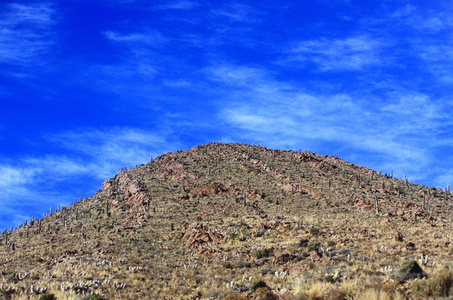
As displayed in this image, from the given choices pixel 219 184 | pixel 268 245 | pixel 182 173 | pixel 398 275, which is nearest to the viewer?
pixel 398 275

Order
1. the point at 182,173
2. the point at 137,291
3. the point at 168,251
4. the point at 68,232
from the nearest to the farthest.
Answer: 1. the point at 137,291
2. the point at 168,251
3. the point at 68,232
4. the point at 182,173

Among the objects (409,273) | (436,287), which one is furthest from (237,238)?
(436,287)

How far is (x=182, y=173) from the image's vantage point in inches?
2867

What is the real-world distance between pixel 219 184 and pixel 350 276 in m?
46.9

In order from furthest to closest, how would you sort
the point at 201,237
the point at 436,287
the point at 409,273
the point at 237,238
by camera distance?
the point at 201,237, the point at 237,238, the point at 409,273, the point at 436,287

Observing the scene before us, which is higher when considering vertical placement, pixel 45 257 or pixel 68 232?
pixel 68 232

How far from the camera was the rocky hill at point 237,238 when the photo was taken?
711 inches

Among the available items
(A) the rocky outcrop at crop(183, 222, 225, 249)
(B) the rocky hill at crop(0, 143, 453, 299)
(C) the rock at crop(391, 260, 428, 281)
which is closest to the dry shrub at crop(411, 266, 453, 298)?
(B) the rocky hill at crop(0, 143, 453, 299)

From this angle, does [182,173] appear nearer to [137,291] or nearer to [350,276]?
[137,291]

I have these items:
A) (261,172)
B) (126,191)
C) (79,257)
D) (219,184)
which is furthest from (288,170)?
(79,257)

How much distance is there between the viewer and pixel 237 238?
3750 cm

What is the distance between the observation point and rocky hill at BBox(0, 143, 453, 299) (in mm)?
18062

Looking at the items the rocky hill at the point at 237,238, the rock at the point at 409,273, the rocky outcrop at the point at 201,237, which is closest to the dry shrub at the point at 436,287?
the rocky hill at the point at 237,238

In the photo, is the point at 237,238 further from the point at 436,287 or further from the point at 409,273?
the point at 436,287
